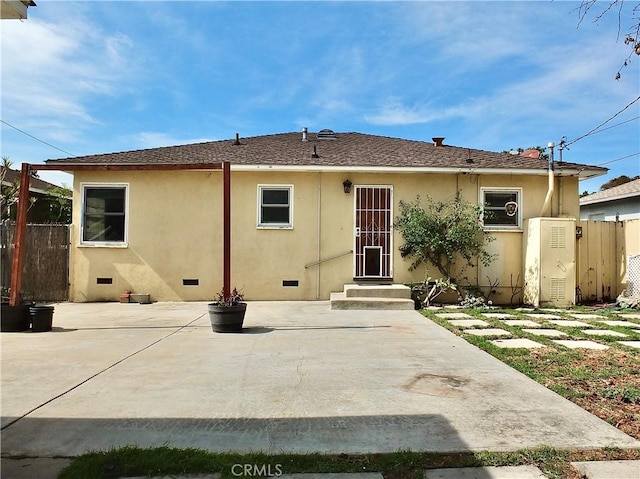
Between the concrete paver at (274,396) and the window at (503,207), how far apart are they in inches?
198

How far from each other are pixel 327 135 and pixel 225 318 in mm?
8691

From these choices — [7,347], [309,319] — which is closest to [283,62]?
[309,319]

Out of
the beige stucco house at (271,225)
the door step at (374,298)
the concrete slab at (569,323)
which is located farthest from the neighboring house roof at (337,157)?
the concrete slab at (569,323)

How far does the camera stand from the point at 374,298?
9383 mm

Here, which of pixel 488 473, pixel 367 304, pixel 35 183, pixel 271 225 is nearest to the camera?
pixel 488 473

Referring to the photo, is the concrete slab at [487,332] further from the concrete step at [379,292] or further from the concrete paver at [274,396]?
the concrete step at [379,292]

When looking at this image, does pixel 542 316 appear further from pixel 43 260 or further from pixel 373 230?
pixel 43 260

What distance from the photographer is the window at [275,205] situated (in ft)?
34.4

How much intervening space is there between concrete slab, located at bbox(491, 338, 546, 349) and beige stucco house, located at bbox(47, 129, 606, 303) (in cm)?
443

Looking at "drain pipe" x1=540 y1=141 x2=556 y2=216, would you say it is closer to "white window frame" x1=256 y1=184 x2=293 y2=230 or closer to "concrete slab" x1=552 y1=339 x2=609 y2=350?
"concrete slab" x1=552 y1=339 x2=609 y2=350

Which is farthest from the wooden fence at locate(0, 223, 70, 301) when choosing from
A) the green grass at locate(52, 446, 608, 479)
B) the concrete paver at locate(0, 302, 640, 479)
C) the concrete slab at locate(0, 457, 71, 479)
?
the green grass at locate(52, 446, 608, 479)

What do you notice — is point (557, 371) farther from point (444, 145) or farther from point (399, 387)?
point (444, 145)

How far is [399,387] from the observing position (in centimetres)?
402

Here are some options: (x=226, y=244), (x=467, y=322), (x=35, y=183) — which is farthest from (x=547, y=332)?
(x=35, y=183)
